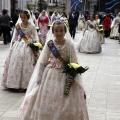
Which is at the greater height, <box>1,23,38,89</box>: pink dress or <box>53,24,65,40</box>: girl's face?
<box>53,24,65,40</box>: girl's face

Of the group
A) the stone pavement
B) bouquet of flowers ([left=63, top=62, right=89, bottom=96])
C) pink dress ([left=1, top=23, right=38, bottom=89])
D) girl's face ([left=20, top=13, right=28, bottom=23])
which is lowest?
the stone pavement

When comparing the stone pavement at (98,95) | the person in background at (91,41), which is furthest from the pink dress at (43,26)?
the stone pavement at (98,95)

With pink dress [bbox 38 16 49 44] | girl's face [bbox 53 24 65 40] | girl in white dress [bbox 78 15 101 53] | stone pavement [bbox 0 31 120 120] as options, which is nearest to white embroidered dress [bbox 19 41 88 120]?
girl's face [bbox 53 24 65 40]

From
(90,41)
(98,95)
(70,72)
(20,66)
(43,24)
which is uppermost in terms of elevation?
(70,72)

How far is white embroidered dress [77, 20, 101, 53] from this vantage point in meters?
14.8

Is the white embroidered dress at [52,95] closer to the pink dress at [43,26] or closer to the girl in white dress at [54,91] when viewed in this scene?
the girl in white dress at [54,91]

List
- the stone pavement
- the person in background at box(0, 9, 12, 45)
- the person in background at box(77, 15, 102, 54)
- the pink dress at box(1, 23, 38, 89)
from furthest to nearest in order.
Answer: the person in background at box(0, 9, 12, 45) < the person in background at box(77, 15, 102, 54) < the pink dress at box(1, 23, 38, 89) < the stone pavement

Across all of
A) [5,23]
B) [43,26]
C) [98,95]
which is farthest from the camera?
[5,23]

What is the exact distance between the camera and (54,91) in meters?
4.70

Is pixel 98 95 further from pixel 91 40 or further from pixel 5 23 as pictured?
pixel 5 23

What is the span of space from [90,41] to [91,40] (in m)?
0.06

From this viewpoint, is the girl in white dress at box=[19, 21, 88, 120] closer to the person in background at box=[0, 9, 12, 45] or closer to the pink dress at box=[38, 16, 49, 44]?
the pink dress at box=[38, 16, 49, 44]

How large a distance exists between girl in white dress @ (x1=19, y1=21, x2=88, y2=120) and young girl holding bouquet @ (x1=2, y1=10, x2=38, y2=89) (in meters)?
2.72

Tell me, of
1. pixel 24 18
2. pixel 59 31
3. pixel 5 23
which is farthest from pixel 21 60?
pixel 5 23
